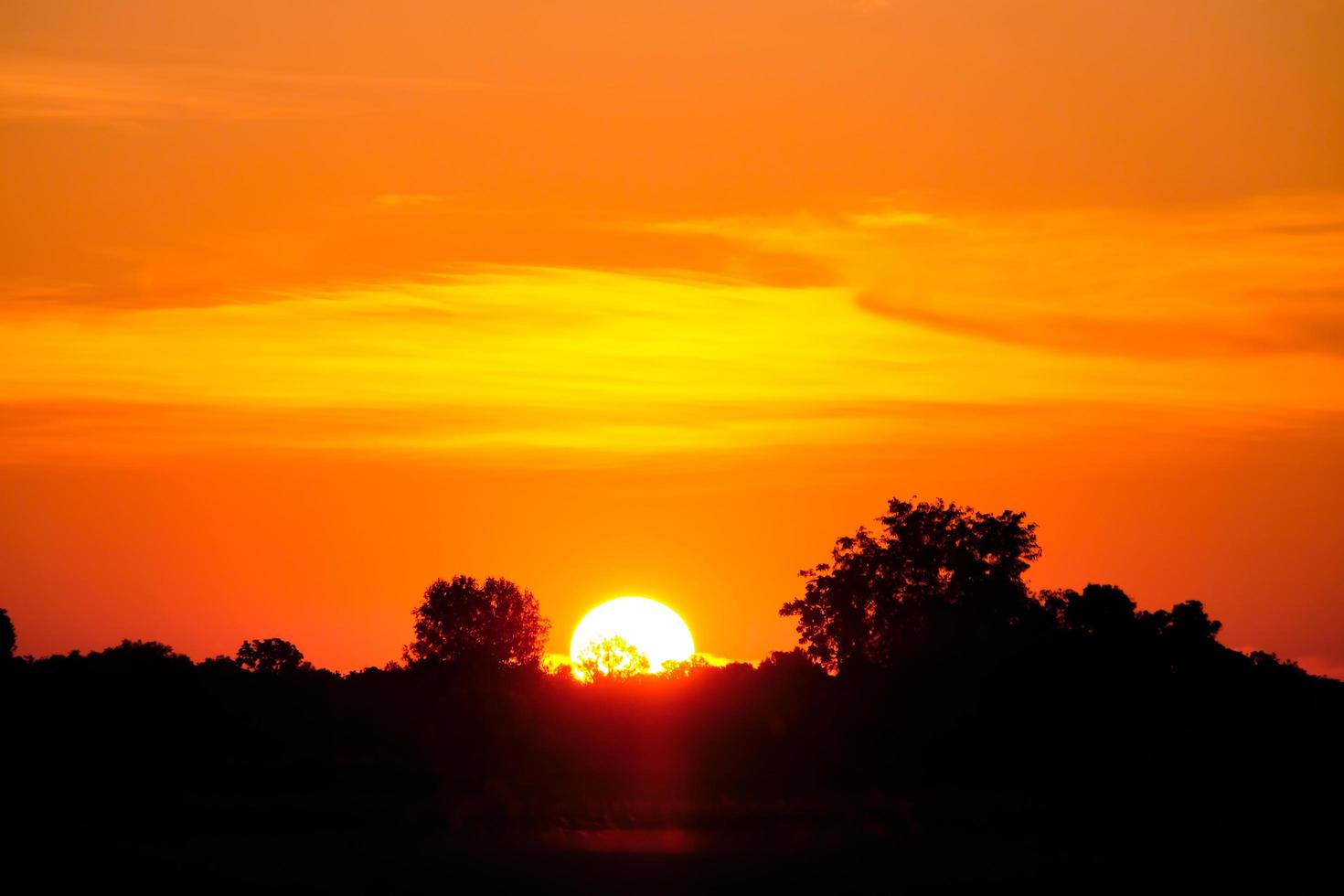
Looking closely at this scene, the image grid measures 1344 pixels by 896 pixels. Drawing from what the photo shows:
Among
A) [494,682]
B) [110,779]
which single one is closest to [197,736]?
[110,779]

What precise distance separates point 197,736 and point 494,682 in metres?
19.6

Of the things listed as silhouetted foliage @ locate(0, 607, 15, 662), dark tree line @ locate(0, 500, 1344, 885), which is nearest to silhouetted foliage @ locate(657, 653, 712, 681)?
dark tree line @ locate(0, 500, 1344, 885)

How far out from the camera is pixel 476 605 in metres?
135

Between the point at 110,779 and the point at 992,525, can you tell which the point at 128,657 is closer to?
the point at 110,779

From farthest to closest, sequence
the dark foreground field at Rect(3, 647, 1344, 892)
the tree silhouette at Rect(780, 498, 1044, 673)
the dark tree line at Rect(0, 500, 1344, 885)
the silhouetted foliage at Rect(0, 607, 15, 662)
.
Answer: the silhouetted foliage at Rect(0, 607, 15, 662)
the tree silhouette at Rect(780, 498, 1044, 673)
the dark tree line at Rect(0, 500, 1344, 885)
the dark foreground field at Rect(3, 647, 1344, 892)

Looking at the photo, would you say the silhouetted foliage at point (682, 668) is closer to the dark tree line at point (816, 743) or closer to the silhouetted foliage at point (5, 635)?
the dark tree line at point (816, 743)

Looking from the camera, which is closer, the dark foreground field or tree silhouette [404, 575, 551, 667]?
the dark foreground field

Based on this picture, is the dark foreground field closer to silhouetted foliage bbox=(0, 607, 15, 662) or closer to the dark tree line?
the dark tree line

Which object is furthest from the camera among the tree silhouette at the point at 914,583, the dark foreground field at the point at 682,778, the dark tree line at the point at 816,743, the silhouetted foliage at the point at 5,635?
the silhouetted foliage at the point at 5,635

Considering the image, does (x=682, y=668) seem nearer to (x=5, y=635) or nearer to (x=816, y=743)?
(x=816, y=743)

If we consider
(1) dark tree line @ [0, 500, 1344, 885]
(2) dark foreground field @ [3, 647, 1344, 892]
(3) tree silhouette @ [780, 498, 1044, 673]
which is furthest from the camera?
(3) tree silhouette @ [780, 498, 1044, 673]

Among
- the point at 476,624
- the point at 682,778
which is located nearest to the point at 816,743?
the point at 682,778

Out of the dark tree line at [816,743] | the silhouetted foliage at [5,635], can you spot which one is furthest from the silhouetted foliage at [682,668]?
the silhouetted foliage at [5,635]

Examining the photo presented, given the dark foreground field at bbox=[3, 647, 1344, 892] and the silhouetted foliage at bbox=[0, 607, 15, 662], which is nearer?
the dark foreground field at bbox=[3, 647, 1344, 892]
